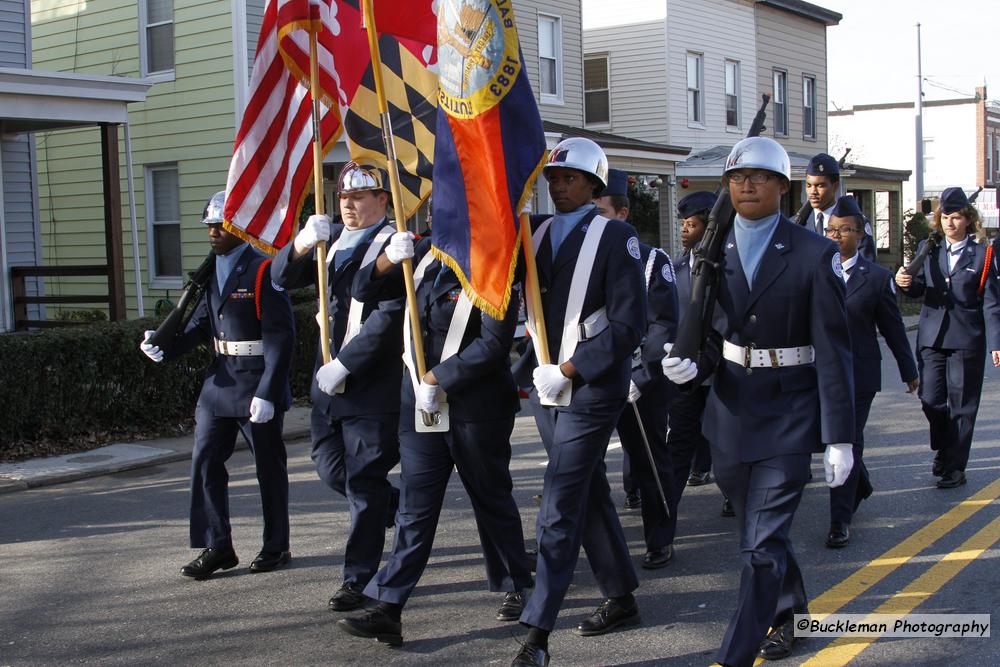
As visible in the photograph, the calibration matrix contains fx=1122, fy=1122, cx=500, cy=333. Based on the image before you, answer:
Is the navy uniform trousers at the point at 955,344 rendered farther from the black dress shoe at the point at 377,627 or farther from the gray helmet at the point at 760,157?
the black dress shoe at the point at 377,627

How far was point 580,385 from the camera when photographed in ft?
15.8

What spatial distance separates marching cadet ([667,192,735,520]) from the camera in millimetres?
6629

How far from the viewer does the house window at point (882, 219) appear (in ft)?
127

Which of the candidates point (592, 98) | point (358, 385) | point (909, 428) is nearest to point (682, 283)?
point (358, 385)

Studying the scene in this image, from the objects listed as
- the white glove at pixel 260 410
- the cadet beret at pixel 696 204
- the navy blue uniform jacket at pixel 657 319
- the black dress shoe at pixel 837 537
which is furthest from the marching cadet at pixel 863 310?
the white glove at pixel 260 410

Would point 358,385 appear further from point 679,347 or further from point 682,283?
point 682,283

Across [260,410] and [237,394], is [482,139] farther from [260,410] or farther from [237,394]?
[237,394]

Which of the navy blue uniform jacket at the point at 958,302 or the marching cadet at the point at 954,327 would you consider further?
the navy blue uniform jacket at the point at 958,302

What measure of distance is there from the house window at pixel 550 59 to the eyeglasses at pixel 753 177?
18.8 m

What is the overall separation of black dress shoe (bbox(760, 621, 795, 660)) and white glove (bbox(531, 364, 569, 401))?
1.37 m

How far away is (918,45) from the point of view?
33812 millimetres

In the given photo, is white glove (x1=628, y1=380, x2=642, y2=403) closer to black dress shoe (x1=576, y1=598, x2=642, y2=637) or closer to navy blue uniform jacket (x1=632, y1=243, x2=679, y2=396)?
navy blue uniform jacket (x1=632, y1=243, x2=679, y2=396)

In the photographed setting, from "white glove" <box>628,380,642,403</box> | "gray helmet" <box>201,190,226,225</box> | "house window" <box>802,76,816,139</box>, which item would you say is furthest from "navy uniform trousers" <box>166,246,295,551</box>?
"house window" <box>802,76,816,139</box>

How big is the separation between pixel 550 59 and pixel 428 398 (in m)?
19.3
